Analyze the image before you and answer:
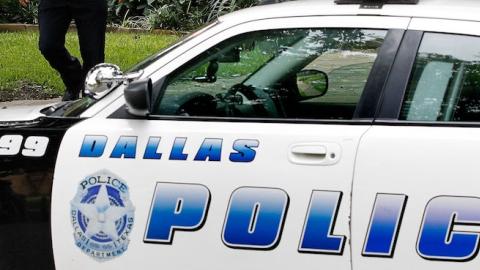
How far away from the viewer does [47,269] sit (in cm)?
314

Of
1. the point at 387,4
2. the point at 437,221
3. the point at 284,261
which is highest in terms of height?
the point at 387,4

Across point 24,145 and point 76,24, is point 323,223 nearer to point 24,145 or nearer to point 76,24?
point 24,145

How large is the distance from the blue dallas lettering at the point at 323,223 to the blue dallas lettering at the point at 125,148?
0.80 m

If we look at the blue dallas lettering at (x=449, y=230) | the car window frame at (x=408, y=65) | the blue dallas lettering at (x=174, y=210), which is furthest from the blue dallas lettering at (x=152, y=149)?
the blue dallas lettering at (x=449, y=230)

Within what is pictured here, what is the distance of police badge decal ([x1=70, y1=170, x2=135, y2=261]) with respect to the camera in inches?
118

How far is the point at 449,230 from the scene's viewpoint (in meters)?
2.65

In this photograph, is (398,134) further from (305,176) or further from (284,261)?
(284,261)

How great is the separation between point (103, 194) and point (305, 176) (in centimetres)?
88

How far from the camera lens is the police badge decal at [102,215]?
9.80 feet

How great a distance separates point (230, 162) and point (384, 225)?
2.18ft

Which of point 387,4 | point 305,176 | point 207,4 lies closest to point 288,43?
point 387,4

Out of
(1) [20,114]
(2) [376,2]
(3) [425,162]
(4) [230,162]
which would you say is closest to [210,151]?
(4) [230,162]

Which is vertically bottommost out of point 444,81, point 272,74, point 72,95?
point 72,95

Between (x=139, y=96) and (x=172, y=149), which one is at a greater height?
(x=139, y=96)
